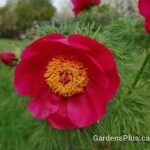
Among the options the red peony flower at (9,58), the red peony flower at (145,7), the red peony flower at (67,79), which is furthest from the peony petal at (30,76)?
the red peony flower at (9,58)

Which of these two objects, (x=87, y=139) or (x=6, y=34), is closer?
(x=87, y=139)

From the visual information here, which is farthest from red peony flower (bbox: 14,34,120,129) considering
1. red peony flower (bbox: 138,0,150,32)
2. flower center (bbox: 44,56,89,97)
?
red peony flower (bbox: 138,0,150,32)

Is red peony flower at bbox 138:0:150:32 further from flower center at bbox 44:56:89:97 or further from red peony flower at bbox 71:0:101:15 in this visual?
red peony flower at bbox 71:0:101:15

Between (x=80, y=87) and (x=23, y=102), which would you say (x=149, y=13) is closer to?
(x=80, y=87)

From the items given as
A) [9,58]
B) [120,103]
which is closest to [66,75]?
[120,103]

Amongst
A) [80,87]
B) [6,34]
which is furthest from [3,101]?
[6,34]

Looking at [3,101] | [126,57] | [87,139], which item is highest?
[126,57]

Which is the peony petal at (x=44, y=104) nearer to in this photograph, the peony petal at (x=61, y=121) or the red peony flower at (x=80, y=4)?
the peony petal at (x=61, y=121)
